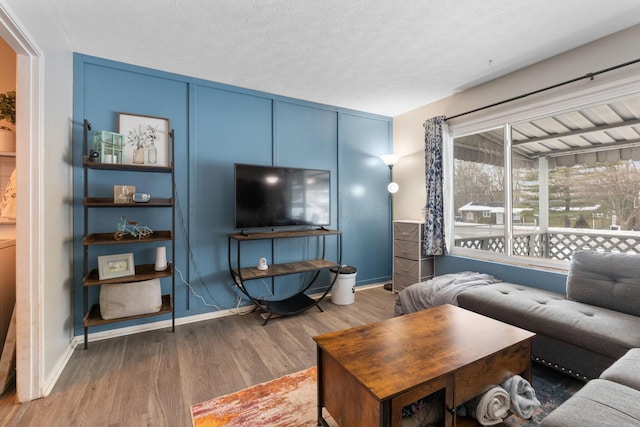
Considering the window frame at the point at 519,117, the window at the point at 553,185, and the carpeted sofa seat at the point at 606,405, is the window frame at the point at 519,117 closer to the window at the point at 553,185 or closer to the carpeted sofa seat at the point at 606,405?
the window at the point at 553,185

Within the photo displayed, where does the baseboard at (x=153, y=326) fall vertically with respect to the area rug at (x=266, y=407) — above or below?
above

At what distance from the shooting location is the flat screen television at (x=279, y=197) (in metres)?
2.80

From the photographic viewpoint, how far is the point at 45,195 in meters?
1.77

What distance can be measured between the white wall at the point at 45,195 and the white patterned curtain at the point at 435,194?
3.40 meters

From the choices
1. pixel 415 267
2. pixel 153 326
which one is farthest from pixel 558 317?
pixel 153 326

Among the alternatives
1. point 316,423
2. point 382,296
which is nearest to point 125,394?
point 316,423

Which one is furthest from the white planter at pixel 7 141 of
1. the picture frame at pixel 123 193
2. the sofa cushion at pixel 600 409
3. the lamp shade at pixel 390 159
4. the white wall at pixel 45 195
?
the lamp shade at pixel 390 159

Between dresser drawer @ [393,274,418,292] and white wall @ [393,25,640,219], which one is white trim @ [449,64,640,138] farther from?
dresser drawer @ [393,274,418,292]

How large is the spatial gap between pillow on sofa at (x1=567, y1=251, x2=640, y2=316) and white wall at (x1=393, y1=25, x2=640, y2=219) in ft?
4.62

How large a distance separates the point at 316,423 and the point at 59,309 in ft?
6.53

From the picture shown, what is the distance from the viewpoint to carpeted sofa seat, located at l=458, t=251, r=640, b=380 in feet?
5.43

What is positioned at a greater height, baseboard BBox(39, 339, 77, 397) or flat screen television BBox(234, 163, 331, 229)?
flat screen television BBox(234, 163, 331, 229)

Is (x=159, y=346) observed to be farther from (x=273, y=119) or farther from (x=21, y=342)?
(x=273, y=119)

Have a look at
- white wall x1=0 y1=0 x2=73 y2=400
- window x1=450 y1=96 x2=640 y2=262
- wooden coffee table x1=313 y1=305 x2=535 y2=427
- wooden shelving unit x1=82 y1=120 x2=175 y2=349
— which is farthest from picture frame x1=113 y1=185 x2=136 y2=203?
window x1=450 y1=96 x2=640 y2=262
